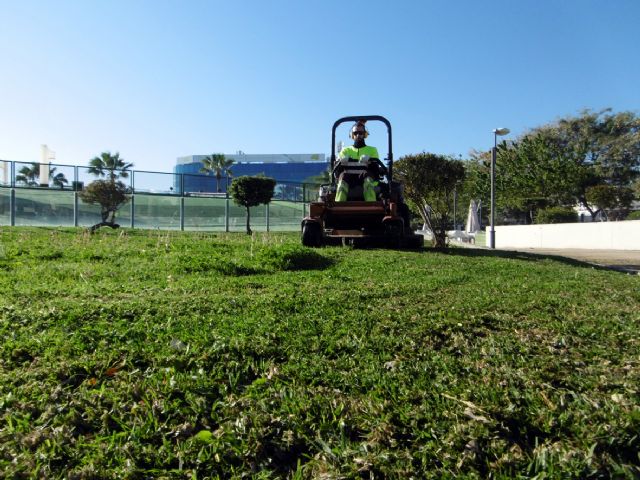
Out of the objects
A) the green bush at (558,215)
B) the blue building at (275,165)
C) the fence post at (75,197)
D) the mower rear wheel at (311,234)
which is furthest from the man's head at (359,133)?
the blue building at (275,165)

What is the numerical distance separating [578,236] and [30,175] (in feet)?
87.2

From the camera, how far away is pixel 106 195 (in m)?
21.1

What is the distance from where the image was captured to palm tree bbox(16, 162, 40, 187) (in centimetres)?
1953

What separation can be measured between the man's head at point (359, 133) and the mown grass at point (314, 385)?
6.15 meters

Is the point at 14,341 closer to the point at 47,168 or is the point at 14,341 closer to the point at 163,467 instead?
the point at 163,467

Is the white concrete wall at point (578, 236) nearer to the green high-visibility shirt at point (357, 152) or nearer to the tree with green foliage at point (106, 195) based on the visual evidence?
the green high-visibility shirt at point (357, 152)

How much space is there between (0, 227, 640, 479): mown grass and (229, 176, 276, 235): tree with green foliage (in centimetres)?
1920

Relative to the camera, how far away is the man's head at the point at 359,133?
10359mm

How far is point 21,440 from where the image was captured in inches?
80.1

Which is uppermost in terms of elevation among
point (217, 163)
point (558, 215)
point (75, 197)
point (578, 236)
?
point (217, 163)

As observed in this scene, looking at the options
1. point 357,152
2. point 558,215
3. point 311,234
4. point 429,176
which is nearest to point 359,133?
point 357,152

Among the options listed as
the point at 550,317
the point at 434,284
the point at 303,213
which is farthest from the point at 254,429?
the point at 303,213

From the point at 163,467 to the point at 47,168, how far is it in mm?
21529

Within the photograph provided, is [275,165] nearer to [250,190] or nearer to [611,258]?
[250,190]
